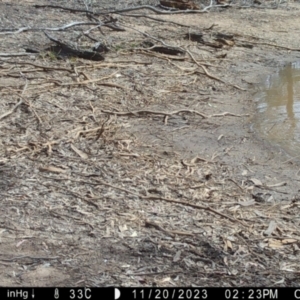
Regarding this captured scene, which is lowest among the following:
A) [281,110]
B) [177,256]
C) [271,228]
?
[177,256]

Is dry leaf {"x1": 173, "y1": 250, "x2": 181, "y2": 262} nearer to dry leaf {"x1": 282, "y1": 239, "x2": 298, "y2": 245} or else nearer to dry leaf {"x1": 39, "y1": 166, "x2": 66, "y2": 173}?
dry leaf {"x1": 282, "y1": 239, "x2": 298, "y2": 245}

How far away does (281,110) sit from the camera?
26.1 ft

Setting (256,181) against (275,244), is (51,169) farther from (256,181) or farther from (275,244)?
(275,244)

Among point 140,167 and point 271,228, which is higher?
point 140,167

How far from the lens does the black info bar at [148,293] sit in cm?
379

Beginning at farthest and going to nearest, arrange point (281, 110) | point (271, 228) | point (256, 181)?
point (281, 110)
point (256, 181)
point (271, 228)

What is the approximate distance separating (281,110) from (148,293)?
15.1 feet

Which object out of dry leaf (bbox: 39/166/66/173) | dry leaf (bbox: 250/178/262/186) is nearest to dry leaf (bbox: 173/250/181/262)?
dry leaf (bbox: 250/178/262/186)

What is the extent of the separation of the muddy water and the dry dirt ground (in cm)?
16

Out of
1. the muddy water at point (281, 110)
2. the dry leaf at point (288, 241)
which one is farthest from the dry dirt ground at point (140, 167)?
the muddy water at point (281, 110)

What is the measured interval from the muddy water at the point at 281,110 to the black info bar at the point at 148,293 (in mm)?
2823

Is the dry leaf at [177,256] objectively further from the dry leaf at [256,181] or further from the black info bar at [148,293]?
the dry leaf at [256,181]

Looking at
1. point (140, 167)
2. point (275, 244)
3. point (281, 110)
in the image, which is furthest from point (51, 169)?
point (281, 110)

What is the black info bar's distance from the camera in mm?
3793
